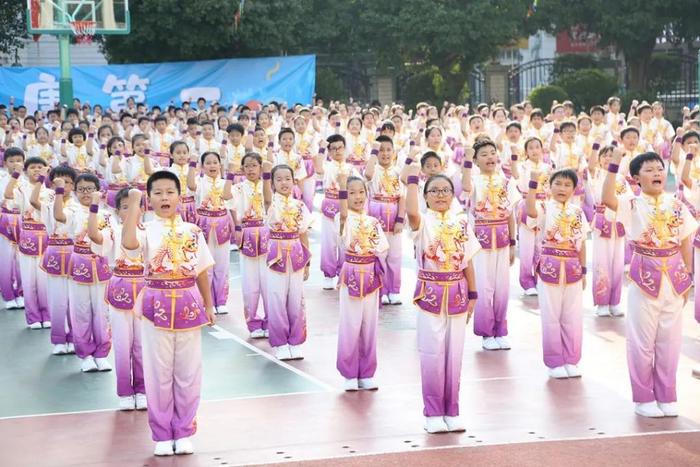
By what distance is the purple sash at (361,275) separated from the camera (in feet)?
29.4

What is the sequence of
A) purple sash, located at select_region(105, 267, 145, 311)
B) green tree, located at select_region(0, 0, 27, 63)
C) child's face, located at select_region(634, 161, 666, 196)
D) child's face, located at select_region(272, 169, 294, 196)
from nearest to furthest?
child's face, located at select_region(634, 161, 666, 196) → purple sash, located at select_region(105, 267, 145, 311) → child's face, located at select_region(272, 169, 294, 196) → green tree, located at select_region(0, 0, 27, 63)

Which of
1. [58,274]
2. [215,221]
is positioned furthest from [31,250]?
[215,221]

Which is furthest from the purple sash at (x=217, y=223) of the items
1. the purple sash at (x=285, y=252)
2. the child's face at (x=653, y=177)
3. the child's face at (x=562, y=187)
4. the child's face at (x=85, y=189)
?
the child's face at (x=653, y=177)

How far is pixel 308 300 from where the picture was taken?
43.0ft

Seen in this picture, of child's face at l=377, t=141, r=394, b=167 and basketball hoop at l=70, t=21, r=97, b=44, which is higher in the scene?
basketball hoop at l=70, t=21, r=97, b=44

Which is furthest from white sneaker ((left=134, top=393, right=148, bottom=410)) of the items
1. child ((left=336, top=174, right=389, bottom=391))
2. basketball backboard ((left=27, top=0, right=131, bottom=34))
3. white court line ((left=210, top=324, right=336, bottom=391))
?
basketball backboard ((left=27, top=0, right=131, bottom=34))

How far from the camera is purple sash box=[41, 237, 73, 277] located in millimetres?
10367

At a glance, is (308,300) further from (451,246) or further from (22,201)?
(451,246)

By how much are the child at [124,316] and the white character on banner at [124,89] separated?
19782 mm

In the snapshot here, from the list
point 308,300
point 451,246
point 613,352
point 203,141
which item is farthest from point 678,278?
point 203,141

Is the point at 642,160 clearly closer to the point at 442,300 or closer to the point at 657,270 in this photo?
the point at 657,270

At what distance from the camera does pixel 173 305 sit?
7410mm

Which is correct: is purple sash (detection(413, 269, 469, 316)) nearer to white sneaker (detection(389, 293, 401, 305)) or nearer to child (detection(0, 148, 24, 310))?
white sneaker (detection(389, 293, 401, 305))

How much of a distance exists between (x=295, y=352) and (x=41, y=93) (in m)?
18.8
